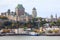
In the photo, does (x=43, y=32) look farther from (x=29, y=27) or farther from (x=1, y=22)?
(x=1, y=22)

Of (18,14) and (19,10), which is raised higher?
(19,10)

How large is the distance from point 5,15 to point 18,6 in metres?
2.54

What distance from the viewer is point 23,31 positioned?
30875 mm

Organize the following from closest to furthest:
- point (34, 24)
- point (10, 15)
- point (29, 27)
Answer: point (29, 27) < point (34, 24) < point (10, 15)

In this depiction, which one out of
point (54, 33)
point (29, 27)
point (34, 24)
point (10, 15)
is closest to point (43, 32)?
point (54, 33)

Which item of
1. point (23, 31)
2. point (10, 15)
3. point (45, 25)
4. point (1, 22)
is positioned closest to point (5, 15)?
Answer: point (10, 15)

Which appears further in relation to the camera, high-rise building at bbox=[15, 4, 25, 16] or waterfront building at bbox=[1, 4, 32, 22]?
high-rise building at bbox=[15, 4, 25, 16]

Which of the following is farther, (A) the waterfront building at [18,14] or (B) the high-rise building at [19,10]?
(B) the high-rise building at [19,10]

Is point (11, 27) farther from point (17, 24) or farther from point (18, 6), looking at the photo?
point (18, 6)

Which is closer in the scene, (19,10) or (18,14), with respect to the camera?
(18,14)

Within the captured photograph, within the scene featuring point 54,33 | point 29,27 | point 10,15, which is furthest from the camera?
point 10,15

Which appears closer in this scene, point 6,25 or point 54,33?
point 54,33

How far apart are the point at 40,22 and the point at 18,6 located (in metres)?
8.17

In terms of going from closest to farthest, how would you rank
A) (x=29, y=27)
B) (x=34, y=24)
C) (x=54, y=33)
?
1. (x=54, y=33)
2. (x=29, y=27)
3. (x=34, y=24)
